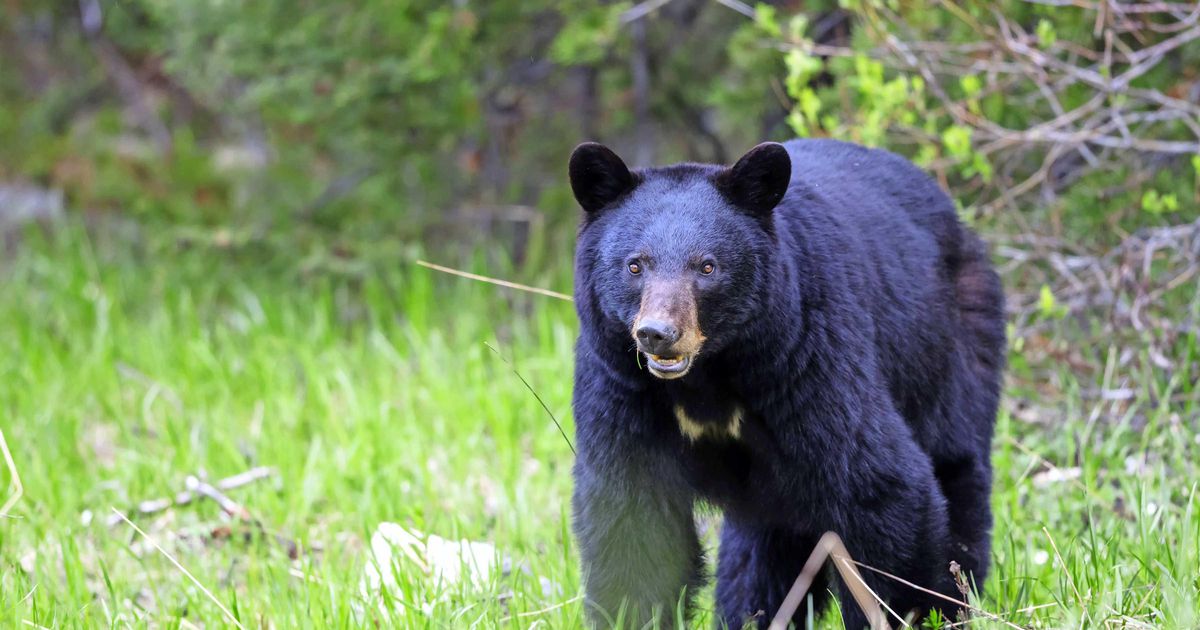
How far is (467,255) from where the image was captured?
24.5ft

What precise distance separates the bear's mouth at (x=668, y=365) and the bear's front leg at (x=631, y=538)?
0.35 metres

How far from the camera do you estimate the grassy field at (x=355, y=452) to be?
3.41 m

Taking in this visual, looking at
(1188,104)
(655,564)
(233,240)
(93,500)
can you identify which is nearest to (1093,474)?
(1188,104)

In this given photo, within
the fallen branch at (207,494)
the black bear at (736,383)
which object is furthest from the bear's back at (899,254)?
the fallen branch at (207,494)

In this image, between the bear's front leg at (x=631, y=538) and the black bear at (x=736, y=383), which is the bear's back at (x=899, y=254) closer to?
the black bear at (x=736, y=383)

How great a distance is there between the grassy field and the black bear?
0.31 meters

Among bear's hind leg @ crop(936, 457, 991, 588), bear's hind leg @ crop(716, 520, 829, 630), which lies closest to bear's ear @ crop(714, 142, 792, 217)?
bear's hind leg @ crop(716, 520, 829, 630)

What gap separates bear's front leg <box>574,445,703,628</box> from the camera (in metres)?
2.99

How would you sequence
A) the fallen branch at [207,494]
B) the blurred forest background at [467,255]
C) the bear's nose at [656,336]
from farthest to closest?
the fallen branch at [207,494] < the blurred forest background at [467,255] < the bear's nose at [656,336]

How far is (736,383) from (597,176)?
612 mm

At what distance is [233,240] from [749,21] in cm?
305

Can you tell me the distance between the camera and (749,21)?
21.7ft

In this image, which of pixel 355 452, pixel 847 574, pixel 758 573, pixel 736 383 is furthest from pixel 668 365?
pixel 355 452

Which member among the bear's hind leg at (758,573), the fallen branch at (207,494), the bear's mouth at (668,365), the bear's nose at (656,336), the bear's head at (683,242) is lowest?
the fallen branch at (207,494)
